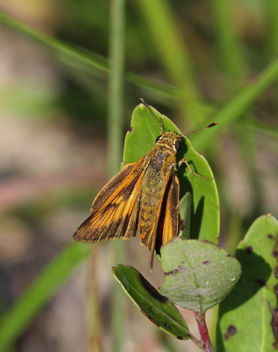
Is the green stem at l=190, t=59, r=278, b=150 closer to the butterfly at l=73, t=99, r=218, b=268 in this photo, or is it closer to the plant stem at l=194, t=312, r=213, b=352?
the butterfly at l=73, t=99, r=218, b=268

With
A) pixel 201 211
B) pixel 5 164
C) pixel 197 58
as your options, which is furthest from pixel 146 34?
pixel 201 211

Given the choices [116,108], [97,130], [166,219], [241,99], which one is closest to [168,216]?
[166,219]

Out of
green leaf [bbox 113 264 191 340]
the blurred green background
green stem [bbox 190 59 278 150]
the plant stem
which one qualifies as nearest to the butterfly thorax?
green leaf [bbox 113 264 191 340]

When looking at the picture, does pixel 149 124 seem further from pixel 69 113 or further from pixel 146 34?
pixel 146 34

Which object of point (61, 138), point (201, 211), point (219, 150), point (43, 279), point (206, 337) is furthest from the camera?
point (61, 138)

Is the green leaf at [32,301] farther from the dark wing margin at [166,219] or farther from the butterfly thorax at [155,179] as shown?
the dark wing margin at [166,219]
